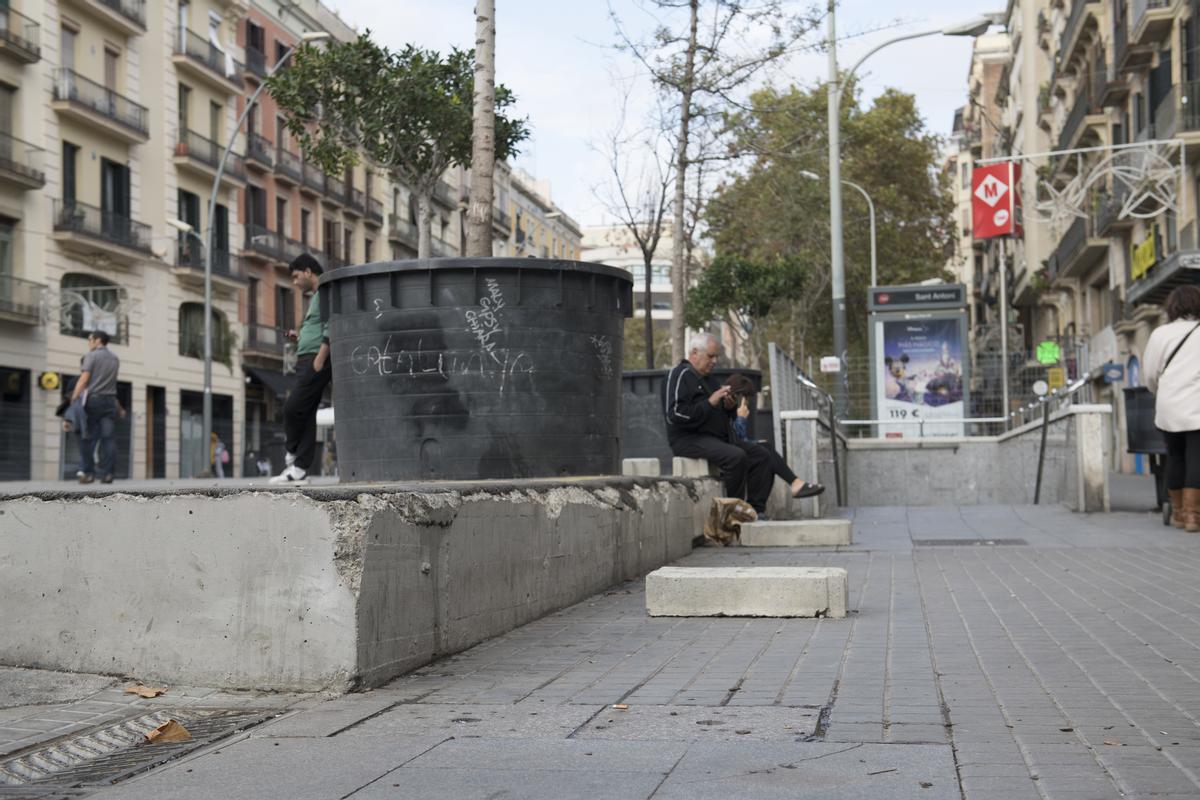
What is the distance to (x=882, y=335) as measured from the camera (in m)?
27.0

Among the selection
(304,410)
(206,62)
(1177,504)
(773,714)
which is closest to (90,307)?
(206,62)

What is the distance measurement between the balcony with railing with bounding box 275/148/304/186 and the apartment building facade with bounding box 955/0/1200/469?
992 inches

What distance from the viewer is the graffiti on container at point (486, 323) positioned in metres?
7.78

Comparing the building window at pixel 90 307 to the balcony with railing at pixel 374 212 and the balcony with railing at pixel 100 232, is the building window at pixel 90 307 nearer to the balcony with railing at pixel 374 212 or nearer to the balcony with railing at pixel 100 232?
the balcony with railing at pixel 100 232

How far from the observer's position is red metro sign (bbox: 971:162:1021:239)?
34.2m

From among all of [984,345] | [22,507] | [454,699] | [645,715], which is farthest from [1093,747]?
[984,345]

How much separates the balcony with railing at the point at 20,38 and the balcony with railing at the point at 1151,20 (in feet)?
88.5

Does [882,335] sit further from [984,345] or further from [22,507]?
[984,345]

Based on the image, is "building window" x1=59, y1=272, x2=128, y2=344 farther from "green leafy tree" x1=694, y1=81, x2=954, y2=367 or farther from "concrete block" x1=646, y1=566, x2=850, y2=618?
"concrete block" x1=646, y1=566, x2=850, y2=618

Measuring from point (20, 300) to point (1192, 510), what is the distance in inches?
1167

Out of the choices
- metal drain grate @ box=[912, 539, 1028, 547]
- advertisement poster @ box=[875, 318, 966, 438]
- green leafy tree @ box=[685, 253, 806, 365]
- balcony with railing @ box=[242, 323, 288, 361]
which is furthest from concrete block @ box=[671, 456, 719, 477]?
balcony with railing @ box=[242, 323, 288, 361]

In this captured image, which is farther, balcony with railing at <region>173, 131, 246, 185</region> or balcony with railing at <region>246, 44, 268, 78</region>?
balcony with railing at <region>246, 44, 268, 78</region>

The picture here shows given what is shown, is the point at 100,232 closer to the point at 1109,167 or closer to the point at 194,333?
the point at 194,333

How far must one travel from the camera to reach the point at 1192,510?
37.2 feet
